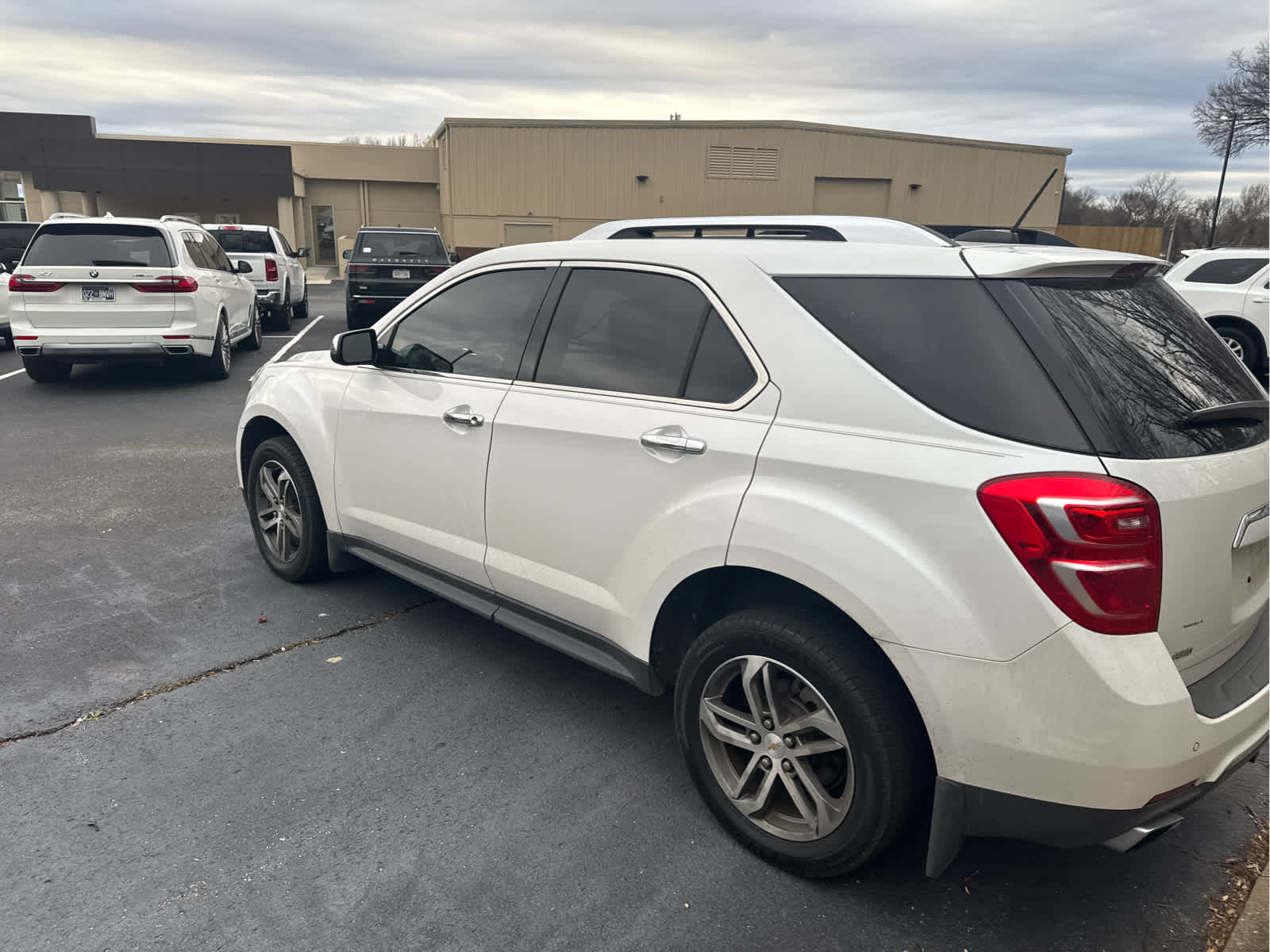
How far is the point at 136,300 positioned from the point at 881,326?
9397 millimetres

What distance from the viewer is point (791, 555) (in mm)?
2447

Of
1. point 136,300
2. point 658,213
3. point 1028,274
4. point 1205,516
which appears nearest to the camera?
point 1205,516

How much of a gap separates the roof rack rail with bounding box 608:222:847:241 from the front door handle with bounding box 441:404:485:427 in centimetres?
99

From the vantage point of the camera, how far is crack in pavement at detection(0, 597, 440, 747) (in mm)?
A: 3342

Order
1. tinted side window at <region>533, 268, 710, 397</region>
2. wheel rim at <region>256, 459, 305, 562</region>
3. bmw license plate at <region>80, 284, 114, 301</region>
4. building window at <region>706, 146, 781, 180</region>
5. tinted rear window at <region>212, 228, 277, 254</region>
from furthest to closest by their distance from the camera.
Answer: building window at <region>706, 146, 781, 180</region> → tinted rear window at <region>212, 228, 277, 254</region> → bmw license plate at <region>80, 284, 114, 301</region> → wheel rim at <region>256, 459, 305, 562</region> → tinted side window at <region>533, 268, 710, 397</region>

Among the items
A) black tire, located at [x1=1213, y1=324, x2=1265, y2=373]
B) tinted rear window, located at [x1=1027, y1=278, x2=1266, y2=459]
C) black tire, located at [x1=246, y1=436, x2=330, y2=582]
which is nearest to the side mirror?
black tire, located at [x1=246, y1=436, x2=330, y2=582]

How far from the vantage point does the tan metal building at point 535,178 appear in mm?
35719

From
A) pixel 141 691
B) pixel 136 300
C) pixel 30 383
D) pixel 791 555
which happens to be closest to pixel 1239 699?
pixel 791 555

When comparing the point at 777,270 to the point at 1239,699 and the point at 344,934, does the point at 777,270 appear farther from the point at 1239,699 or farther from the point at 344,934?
the point at 344,934

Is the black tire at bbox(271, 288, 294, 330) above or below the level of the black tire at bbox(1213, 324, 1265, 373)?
below

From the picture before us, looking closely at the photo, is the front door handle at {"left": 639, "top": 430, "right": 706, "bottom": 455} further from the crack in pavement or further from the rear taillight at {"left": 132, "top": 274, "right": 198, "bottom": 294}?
the rear taillight at {"left": 132, "top": 274, "right": 198, "bottom": 294}

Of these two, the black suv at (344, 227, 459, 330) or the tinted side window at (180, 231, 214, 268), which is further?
the black suv at (344, 227, 459, 330)

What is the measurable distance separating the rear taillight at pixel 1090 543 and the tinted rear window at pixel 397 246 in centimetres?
1585

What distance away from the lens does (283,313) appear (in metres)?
16.8
